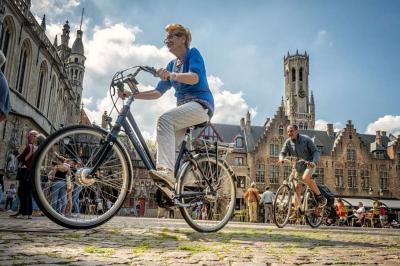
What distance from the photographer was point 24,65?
1074 inches

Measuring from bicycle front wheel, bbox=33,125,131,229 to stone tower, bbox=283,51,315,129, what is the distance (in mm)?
88027

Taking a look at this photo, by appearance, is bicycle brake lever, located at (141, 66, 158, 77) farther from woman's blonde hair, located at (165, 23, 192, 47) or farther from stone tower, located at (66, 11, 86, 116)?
stone tower, located at (66, 11, 86, 116)

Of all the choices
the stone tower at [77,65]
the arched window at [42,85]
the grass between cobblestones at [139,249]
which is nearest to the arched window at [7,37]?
the arched window at [42,85]

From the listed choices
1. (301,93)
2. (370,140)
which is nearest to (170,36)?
(370,140)

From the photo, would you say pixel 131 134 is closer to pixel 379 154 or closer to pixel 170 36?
pixel 170 36

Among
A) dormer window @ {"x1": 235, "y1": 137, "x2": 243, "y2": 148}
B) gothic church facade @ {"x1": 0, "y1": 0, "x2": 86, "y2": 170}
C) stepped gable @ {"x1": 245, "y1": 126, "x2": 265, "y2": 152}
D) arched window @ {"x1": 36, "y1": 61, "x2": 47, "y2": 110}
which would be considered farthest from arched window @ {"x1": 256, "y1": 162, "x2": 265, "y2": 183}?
arched window @ {"x1": 36, "y1": 61, "x2": 47, "y2": 110}

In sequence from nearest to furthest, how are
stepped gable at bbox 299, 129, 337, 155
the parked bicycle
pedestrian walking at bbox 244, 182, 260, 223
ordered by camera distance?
1. the parked bicycle
2. pedestrian walking at bbox 244, 182, 260, 223
3. stepped gable at bbox 299, 129, 337, 155

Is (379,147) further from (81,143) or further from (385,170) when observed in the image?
(81,143)

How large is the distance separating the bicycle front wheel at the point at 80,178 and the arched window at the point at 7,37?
22.3 m

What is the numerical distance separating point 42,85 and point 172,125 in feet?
102

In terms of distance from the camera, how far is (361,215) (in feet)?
67.2

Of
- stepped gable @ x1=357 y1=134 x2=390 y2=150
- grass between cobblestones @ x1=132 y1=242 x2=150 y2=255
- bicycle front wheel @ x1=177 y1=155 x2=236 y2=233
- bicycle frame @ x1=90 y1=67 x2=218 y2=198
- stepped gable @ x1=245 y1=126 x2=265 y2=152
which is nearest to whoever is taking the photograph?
grass between cobblestones @ x1=132 y1=242 x2=150 y2=255

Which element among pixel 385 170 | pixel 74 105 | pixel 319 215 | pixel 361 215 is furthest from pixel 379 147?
pixel 319 215

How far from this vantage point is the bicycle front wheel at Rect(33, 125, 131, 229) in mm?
3277
